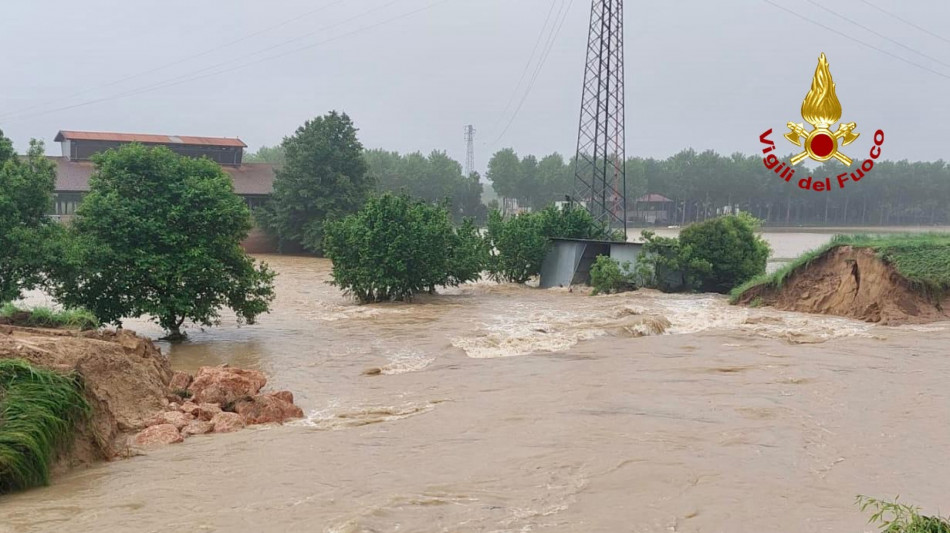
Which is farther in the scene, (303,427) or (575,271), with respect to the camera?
(575,271)

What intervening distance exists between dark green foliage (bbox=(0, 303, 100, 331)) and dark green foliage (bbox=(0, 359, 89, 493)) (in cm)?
383

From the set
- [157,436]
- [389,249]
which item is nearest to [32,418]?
[157,436]

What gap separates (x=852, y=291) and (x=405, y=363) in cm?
1232

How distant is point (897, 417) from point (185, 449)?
8336 millimetres

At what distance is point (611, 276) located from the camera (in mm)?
25672

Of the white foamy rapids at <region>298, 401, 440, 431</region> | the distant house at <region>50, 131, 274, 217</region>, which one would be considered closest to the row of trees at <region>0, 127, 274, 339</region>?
the white foamy rapids at <region>298, 401, 440, 431</region>

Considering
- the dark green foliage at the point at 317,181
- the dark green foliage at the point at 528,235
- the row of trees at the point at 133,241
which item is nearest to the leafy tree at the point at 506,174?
the dark green foliage at the point at 317,181

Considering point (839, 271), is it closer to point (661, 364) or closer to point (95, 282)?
point (661, 364)

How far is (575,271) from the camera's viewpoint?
28.0m

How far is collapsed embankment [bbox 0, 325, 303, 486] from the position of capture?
7.94m

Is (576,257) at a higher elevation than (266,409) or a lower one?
higher

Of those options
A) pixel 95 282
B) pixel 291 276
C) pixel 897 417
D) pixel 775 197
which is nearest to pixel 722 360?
pixel 897 417

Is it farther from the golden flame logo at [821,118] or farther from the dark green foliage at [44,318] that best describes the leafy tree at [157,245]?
the golden flame logo at [821,118]

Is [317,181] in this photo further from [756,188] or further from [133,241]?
[756,188]
